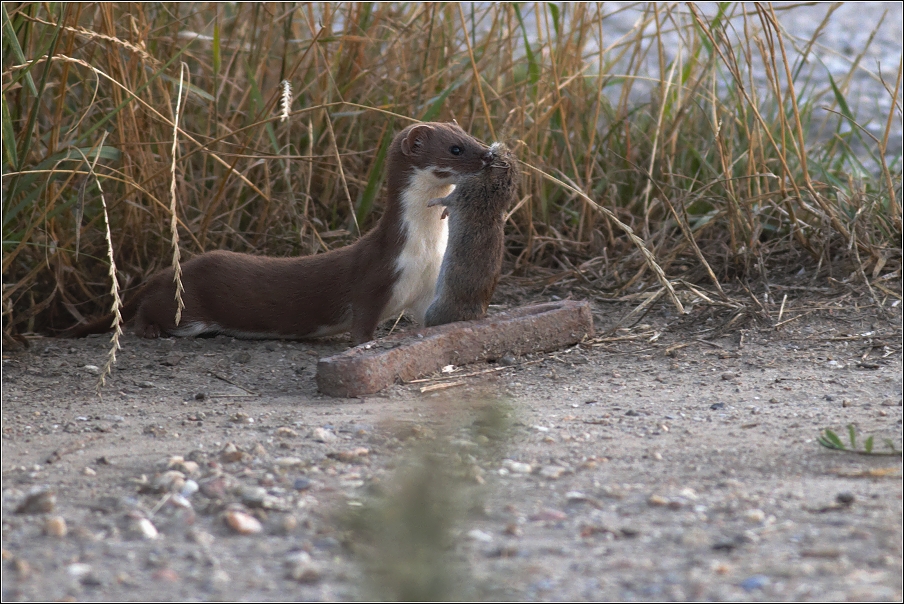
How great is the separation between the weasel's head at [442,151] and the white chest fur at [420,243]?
3 cm

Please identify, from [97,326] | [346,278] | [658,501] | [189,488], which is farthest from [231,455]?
[97,326]

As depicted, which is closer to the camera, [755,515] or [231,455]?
[755,515]

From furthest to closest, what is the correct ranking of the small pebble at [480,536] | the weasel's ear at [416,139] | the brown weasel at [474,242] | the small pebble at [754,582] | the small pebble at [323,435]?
the weasel's ear at [416,139] < the brown weasel at [474,242] < the small pebble at [323,435] < the small pebble at [480,536] < the small pebble at [754,582]

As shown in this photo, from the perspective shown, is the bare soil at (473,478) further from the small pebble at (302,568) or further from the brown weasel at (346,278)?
the brown weasel at (346,278)

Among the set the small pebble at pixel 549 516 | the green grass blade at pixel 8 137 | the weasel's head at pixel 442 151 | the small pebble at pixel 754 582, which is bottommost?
the small pebble at pixel 549 516

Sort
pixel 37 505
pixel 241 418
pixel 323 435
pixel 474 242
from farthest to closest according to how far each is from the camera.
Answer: pixel 474 242
pixel 241 418
pixel 323 435
pixel 37 505

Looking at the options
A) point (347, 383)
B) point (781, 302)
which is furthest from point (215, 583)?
point (781, 302)

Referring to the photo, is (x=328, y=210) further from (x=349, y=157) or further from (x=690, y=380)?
(x=690, y=380)

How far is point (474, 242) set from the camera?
12.0 ft

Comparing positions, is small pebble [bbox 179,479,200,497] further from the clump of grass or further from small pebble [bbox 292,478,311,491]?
the clump of grass

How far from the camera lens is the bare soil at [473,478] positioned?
6.02ft

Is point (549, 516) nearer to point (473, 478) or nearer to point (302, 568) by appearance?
point (473, 478)

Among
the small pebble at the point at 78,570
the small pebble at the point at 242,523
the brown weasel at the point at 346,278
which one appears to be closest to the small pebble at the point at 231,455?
the small pebble at the point at 242,523

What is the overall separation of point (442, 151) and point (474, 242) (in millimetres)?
358
